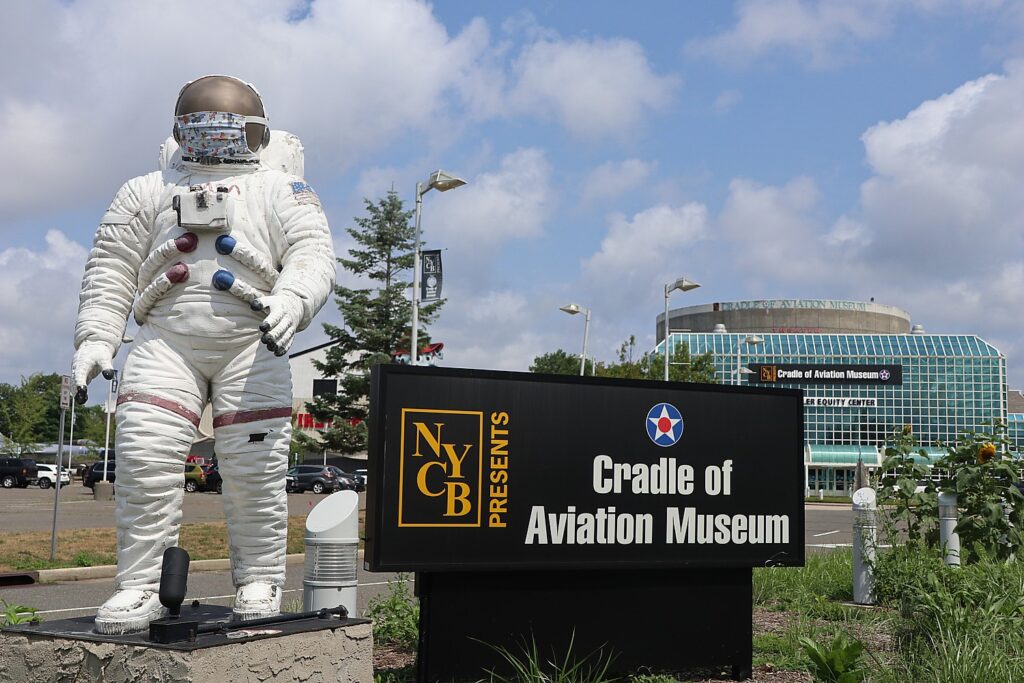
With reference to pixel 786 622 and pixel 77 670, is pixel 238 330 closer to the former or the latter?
pixel 77 670

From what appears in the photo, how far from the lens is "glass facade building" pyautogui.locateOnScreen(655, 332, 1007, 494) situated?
76.7 meters

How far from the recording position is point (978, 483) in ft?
29.2

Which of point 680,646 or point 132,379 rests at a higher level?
point 132,379

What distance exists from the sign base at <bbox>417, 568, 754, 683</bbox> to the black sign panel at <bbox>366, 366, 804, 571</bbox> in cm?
18

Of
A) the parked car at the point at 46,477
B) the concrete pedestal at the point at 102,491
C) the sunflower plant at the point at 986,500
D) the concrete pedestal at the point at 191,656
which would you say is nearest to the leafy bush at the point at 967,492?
the sunflower plant at the point at 986,500

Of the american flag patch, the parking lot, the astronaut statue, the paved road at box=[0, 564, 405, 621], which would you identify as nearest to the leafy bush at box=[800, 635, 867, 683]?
the astronaut statue

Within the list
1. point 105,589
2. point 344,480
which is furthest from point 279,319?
point 344,480

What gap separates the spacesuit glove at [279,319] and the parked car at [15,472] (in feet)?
140

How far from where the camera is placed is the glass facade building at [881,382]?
7669cm

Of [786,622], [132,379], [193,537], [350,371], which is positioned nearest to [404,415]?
[132,379]

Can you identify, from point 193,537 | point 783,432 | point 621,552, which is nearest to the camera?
point 621,552

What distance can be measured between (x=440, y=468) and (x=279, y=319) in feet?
3.53

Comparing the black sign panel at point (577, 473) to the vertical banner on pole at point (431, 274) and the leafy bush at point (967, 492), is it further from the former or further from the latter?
the vertical banner on pole at point (431, 274)

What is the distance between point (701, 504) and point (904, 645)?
1.59 m
